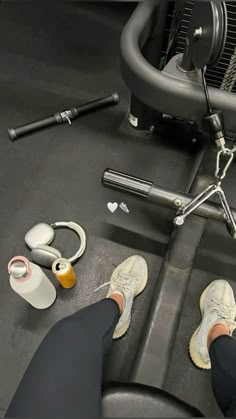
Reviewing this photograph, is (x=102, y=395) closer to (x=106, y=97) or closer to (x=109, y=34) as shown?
(x=106, y=97)

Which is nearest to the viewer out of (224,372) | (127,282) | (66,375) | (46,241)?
(66,375)

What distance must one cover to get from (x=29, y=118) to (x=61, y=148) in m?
0.23

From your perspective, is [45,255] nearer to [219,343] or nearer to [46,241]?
[46,241]

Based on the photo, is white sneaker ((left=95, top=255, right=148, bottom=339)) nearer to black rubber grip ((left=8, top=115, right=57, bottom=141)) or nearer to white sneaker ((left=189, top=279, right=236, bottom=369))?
white sneaker ((left=189, top=279, right=236, bottom=369))

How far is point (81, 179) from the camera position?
4.79 feet

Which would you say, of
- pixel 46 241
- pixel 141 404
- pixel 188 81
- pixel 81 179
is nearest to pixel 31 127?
pixel 81 179

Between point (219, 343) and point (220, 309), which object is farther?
point (220, 309)

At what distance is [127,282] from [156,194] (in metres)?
0.32

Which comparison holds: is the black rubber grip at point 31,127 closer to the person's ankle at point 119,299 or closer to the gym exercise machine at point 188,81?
the gym exercise machine at point 188,81

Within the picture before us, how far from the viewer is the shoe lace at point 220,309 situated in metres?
1.12

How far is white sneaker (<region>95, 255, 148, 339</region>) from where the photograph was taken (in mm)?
1138

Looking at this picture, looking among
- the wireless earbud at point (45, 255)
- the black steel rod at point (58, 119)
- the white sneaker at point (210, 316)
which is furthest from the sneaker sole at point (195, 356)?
the black steel rod at point (58, 119)

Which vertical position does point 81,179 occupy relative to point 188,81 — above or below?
below

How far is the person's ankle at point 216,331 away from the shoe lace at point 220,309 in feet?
0.13
